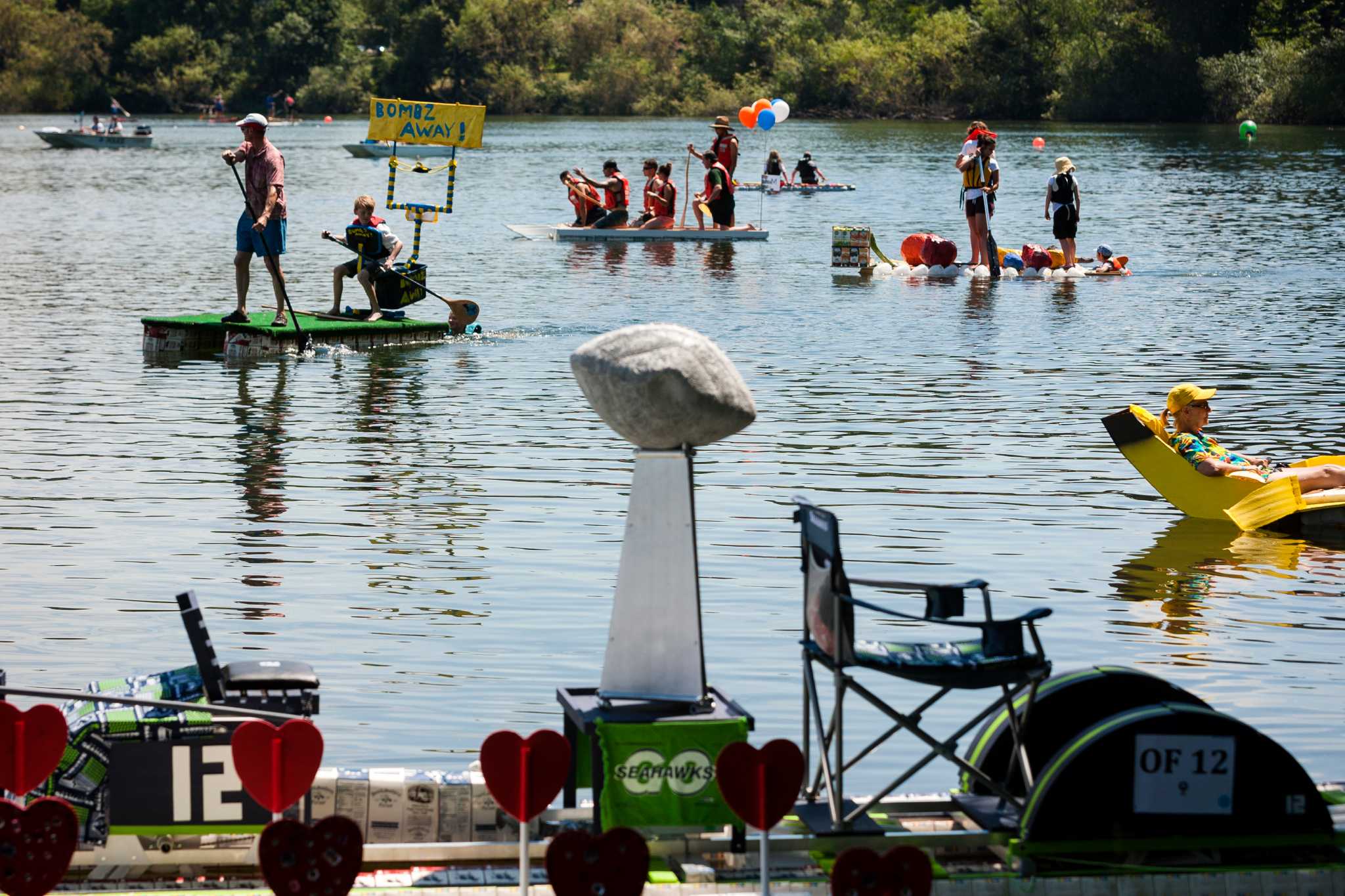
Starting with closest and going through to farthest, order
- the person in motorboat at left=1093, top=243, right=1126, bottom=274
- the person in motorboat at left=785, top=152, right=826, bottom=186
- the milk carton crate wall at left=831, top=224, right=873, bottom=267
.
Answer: the person in motorboat at left=1093, top=243, right=1126, bottom=274, the milk carton crate wall at left=831, top=224, right=873, bottom=267, the person in motorboat at left=785, top=152, right=826, bottom=186

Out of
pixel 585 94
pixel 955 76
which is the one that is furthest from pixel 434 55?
pixel 955 76

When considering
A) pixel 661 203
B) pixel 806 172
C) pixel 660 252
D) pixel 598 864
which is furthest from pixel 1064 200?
pixel 806 172

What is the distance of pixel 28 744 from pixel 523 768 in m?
1.32

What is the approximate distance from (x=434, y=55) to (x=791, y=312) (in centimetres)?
10097

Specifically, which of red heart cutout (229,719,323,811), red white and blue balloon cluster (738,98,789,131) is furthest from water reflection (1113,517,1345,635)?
red white and blue balloon cluster (738,98,789,131)

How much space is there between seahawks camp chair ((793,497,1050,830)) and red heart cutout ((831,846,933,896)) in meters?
0.75

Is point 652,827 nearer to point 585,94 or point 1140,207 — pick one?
point 1140,207

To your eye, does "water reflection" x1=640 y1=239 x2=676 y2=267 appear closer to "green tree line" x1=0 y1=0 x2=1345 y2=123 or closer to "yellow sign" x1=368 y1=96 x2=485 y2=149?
"yellow sign" x1=368 y1=96 x2=485 y2=149

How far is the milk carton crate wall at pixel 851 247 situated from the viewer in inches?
1077

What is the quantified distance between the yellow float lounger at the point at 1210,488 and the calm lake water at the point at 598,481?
0.60 ft

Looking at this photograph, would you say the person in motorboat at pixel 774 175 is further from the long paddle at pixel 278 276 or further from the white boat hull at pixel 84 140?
the white boat hull at pixel 84 140

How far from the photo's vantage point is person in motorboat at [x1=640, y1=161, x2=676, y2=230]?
1280 inches

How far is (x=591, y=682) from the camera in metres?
8.49

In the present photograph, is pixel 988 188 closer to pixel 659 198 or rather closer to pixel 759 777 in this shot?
pixel 659 198
